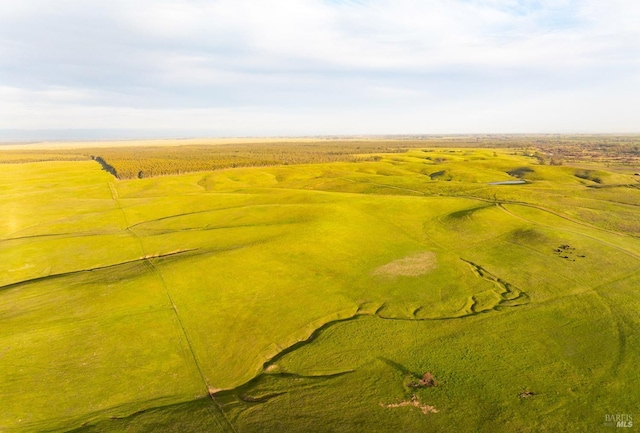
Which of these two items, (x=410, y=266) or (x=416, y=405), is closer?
(x=416, y=405)

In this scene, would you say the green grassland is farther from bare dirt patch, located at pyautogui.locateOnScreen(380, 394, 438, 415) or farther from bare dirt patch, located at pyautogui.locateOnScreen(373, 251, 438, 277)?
bare dirt patch, located at pyautogui.locateOnScreen(373, 251, 438, 277)

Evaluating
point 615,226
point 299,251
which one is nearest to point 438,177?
point 615,226

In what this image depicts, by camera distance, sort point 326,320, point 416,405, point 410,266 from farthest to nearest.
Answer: point 410,266 < point 326,320 < point 416,405

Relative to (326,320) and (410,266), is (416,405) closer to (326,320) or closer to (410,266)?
(326,320)

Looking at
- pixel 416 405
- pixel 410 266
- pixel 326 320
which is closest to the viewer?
pixel 416 405

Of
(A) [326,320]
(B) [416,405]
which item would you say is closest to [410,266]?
(A) [326,320]

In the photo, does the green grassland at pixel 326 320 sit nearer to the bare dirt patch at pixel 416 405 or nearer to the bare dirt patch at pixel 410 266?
the bare dirt patch at pixel 416 405

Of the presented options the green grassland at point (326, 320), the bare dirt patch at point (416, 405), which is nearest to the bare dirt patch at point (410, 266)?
the green grassland at point (326, 320)

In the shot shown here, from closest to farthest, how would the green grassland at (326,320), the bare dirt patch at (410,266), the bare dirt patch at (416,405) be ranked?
the bare dirt patch at (416,405)
the green grassland at (326,320)
the bare dirt patch at (410,266)
